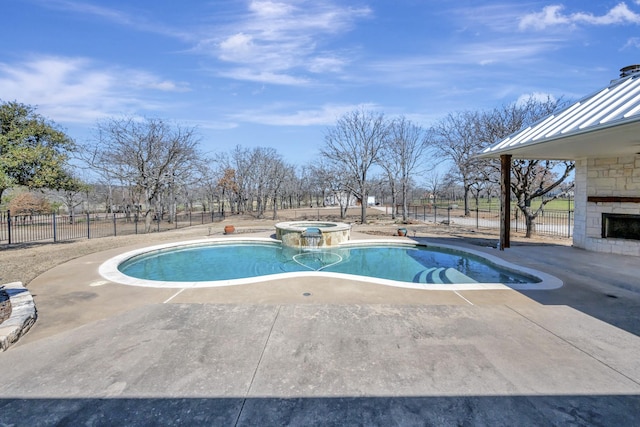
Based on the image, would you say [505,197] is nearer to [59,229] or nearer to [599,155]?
[599,155]

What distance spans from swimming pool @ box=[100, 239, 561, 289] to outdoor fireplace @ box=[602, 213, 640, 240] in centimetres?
402

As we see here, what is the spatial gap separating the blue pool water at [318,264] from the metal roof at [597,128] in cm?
311

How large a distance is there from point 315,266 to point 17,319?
6.19m

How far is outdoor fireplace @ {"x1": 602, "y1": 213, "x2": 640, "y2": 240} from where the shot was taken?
877 cm

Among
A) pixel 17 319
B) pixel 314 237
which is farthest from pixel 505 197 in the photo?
pixel 17 319

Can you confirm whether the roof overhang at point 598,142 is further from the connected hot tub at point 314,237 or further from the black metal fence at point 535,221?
the black metal fence at point 535,221

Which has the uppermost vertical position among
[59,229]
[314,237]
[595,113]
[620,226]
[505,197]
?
[595,113]

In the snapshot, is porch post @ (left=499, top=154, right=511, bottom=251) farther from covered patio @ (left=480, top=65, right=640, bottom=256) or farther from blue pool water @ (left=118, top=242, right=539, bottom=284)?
blue pool water @ (left=118, top=242, right=539, bottom=284)

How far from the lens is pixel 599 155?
30.5ft

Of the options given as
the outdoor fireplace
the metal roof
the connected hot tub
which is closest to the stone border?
the connected hot tub

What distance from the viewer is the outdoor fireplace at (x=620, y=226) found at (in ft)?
28.8

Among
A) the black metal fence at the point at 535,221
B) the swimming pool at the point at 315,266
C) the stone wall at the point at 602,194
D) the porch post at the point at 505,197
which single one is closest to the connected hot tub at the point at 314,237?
the swimming pool at the point at 315,266

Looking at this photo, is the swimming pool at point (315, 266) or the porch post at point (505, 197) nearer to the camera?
the swimming pool at point (315, 266)

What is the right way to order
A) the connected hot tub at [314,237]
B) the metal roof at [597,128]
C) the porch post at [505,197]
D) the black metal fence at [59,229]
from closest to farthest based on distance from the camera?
the metal roof at [597,128] → the porch post at [505,197] → the connected hot tub at [314,237] → the black metal fence at [59,229]
